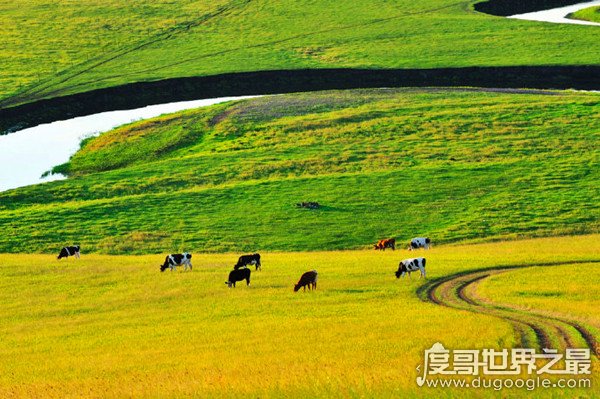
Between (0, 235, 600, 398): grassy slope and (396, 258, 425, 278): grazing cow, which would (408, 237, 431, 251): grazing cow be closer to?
(0, 235, 600, 398): grassy slope

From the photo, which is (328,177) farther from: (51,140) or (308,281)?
(51,140)

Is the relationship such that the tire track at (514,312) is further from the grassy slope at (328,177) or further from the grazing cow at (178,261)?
the grassy slope at (328,177)

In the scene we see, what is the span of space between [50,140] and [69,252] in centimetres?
4713

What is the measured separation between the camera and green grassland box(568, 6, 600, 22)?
155875mm

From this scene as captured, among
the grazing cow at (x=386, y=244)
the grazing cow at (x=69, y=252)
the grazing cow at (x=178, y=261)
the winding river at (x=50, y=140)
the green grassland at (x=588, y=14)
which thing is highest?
the green grassland at (x=588, y=14)

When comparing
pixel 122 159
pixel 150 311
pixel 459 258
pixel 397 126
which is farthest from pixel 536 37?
pixel 150 311

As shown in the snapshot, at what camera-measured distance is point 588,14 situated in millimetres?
158750

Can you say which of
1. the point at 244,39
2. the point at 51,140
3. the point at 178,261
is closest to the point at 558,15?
the point at 244,39

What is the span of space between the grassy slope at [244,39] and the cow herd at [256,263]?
64486mm

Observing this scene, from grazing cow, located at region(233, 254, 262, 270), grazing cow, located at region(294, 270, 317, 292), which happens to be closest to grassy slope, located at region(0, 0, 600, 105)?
grazing cow, located at region(233, 254, 262, 270)

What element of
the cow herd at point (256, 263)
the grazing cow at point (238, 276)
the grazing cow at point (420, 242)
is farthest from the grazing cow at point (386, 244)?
the grazing cow at point (238, 276)

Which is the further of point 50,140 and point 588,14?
point 588,14

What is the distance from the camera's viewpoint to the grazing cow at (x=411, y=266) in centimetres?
4641

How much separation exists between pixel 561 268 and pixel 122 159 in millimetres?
53698
